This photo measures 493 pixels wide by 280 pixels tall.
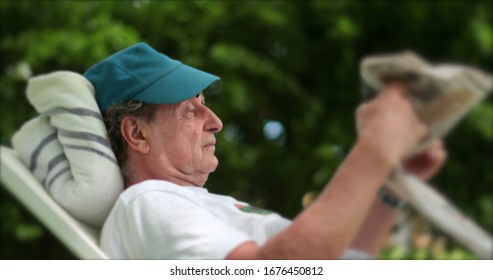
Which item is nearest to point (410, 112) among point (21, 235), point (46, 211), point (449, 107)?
point (449, 107)

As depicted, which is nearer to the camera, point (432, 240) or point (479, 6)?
point (432, 240)

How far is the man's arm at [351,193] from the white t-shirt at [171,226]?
0.08ft

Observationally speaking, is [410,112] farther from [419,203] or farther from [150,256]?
[150,256]

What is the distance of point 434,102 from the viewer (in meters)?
0.66

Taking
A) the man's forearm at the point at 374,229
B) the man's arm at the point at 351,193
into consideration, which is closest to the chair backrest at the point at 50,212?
the man's arm at the point at 351,193

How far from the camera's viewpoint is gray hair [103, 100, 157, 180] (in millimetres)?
726

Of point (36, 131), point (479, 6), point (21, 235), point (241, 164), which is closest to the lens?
point (36, 131)

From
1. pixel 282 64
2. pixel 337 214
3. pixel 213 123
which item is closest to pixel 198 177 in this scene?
pixel 213 123

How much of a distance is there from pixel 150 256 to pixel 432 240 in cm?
32

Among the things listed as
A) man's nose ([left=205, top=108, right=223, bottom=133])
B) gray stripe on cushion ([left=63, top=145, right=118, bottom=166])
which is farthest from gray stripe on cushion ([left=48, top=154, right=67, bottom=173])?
man's nose ([left=205, top=108, right=223, bottom=133])

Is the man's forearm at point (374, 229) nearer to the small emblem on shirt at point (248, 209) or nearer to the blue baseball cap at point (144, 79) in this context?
the small emblem on shirt at point (248, 209)

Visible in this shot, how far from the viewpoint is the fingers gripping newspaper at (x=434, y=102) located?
66 cm

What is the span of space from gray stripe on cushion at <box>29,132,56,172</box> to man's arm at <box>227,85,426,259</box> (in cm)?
21
